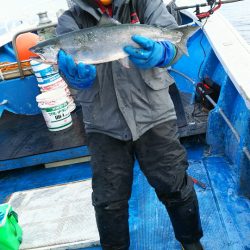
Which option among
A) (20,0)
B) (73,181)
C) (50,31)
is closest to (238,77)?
(73,181)

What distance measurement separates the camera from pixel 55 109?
459 cm

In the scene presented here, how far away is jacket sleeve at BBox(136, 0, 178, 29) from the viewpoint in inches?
88.5

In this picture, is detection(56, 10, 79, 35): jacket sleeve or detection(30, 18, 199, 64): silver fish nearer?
detection(30, 18, 199, 64): silver fish

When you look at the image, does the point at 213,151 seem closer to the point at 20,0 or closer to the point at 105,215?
the point at 105,215

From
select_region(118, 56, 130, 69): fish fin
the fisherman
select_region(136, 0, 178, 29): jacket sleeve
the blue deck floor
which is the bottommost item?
the blue deck floor

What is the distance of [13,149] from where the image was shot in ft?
15.0

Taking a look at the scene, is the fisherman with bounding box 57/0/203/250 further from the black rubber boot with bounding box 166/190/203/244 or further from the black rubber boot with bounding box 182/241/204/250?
the black rubber boot with bounding box 182/241/204/250

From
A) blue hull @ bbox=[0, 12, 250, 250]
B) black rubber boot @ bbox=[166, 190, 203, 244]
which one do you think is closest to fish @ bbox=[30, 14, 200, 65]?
black rubber boot @ bbox=[166, 190, 203, 244]

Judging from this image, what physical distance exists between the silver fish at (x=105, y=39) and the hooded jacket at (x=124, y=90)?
0.11 m

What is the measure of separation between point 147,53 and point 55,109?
2.78 metres

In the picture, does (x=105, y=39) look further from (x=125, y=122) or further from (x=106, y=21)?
(x=125, y=122)

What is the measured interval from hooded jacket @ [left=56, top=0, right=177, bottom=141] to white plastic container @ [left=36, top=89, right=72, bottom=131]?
7.65ft

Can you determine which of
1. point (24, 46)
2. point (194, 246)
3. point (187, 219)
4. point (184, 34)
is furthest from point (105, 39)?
point (24, 46)

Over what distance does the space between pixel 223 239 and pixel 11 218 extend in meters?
1.84
